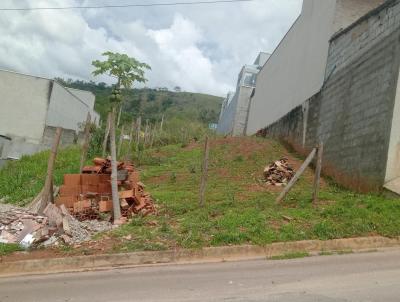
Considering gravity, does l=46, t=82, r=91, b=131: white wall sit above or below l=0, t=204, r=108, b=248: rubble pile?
above

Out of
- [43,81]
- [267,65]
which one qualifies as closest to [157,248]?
[267,65]

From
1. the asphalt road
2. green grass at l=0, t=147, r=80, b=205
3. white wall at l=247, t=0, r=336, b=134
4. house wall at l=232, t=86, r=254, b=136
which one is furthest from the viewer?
house wall at l=232, t=86, r=254, b=136

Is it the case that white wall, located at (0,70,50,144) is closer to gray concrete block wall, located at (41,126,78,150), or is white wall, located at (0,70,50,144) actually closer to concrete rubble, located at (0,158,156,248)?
gray concrete block wall, located at (41,126,78,150)

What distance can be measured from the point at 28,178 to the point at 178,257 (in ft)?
36.2

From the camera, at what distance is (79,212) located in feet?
33.0

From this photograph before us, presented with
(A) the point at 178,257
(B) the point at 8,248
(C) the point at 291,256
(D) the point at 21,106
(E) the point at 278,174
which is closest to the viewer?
(C) the point at 291,256

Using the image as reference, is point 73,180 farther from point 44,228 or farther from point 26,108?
point 26,108

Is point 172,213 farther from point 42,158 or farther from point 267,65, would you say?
point 267,65

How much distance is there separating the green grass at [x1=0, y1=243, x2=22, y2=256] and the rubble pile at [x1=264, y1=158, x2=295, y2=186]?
7693mm

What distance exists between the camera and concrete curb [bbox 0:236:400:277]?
776 cm

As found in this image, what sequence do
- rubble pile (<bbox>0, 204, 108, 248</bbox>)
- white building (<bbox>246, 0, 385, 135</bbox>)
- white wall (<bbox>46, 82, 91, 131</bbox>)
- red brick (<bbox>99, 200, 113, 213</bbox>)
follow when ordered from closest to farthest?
rubble pile (<bbox>0, 204, 108, 248</bbox>) → red brick (<bbox>99, 200, 113, 213</bbox>) → white building (<bbox>246, 0, 385, 135</bbox>) → white wall (<bbox>46, 82, 91, 131</bbox>)

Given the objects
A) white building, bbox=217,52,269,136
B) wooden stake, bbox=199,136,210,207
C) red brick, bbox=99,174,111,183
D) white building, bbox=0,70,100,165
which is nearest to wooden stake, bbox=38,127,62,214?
red brick, bbox=99,174,111,183

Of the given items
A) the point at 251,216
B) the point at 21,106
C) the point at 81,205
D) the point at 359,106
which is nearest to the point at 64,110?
the point at 21,106

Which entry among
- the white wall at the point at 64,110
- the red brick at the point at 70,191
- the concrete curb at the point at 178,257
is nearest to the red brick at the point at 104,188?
the red brick at the point at 70,191
